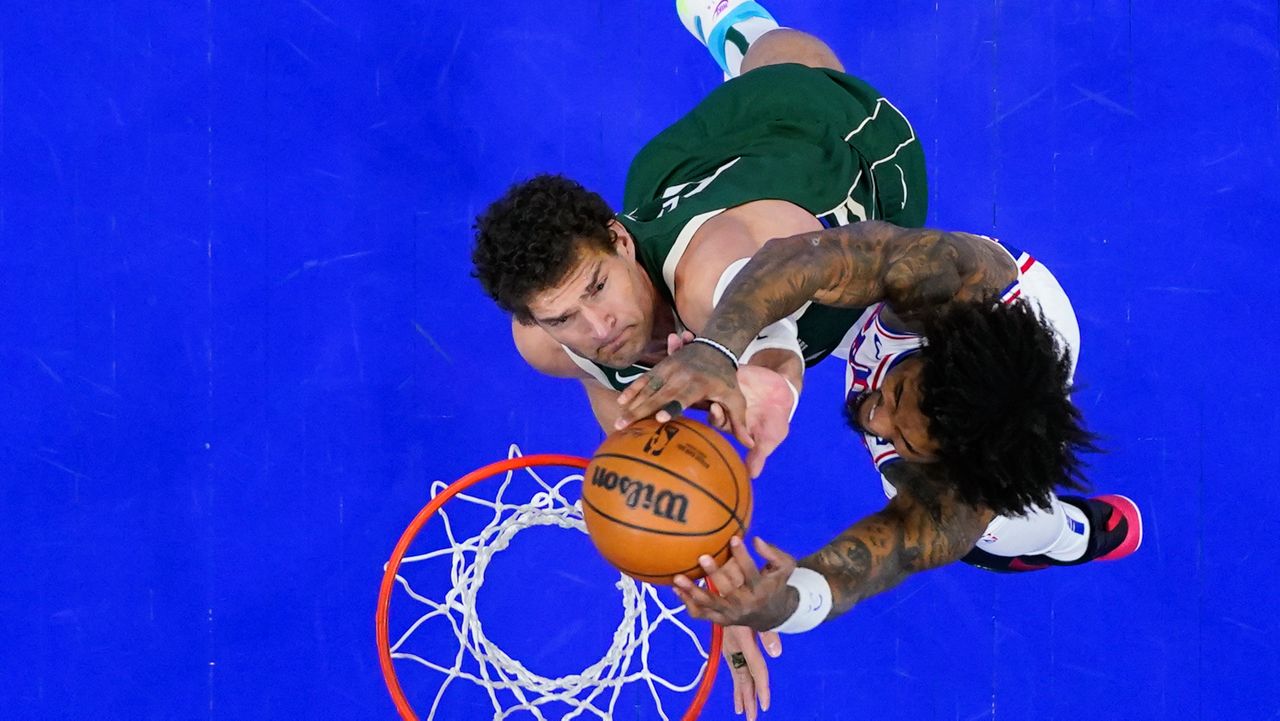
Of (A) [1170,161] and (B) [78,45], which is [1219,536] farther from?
(B) [78,45]

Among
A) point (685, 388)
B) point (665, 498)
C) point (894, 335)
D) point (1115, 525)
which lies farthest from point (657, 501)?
point (1115, 525)

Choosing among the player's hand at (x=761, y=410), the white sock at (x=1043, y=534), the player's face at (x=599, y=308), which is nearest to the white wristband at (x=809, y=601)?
the player's hand at (x=761, y=410)

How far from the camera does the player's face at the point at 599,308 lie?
209cm


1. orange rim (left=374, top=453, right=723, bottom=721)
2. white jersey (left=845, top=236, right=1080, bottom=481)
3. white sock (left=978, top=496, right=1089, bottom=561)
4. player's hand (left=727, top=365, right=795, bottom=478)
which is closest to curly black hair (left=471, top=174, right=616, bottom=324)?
orange rim (left=374, top=453, right=723, bottom=721)

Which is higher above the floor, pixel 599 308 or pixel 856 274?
pixel 856 274

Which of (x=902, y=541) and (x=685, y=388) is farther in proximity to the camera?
(x=902, y=541)

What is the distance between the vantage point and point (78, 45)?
3.43 m

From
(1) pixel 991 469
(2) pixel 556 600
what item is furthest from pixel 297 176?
(1) pixel 991 469

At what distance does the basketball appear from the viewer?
5.37ft

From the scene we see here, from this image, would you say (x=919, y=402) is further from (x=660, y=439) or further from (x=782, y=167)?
(x=782, y=167)

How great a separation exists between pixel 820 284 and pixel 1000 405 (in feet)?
1.29

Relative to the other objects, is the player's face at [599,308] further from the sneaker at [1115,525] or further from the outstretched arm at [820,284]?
the sneaker at [1115,525]

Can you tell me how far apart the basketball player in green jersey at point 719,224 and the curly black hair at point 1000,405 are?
28 cm

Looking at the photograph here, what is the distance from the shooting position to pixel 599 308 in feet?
6.89
